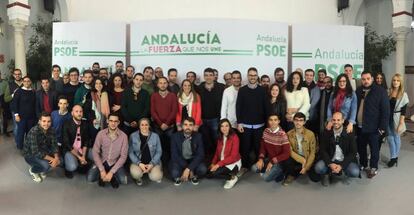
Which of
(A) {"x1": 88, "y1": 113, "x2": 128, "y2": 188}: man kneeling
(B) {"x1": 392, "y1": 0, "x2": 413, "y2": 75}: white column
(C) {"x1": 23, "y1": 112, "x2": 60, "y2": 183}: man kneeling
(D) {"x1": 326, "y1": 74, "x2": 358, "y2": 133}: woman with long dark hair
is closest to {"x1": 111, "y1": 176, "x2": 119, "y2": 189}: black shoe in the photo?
(A) {"x1": 88, "y1": 113, "x2": 128, "y2": 188}: man kneeling

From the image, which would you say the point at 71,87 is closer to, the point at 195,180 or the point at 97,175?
the point at 97,175

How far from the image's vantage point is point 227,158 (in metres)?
3.99

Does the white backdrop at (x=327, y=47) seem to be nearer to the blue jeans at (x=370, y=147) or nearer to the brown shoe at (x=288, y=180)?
the blue jeans at (x=370, y=147)

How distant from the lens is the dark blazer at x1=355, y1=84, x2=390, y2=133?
414 centimetres

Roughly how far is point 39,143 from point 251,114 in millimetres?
2481

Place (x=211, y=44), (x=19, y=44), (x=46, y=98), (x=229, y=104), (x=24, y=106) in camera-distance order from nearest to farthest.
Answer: (x=229, y=104), (x=46, y=98), (x=24, y=106), (x=211, y=44), (x=19, y=44)

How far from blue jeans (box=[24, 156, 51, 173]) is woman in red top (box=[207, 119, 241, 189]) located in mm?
1866

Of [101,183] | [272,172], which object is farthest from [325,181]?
[101,183]

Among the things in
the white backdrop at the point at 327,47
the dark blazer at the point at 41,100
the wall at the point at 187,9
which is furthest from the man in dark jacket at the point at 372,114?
the wall at the point at 187,9

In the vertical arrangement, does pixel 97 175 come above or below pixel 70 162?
below

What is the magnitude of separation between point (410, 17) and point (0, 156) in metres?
10.1

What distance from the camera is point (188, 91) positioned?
438 cm

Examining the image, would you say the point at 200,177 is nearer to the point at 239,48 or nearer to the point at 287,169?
the point at 287,169

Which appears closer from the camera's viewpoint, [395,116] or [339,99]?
[339,99]
